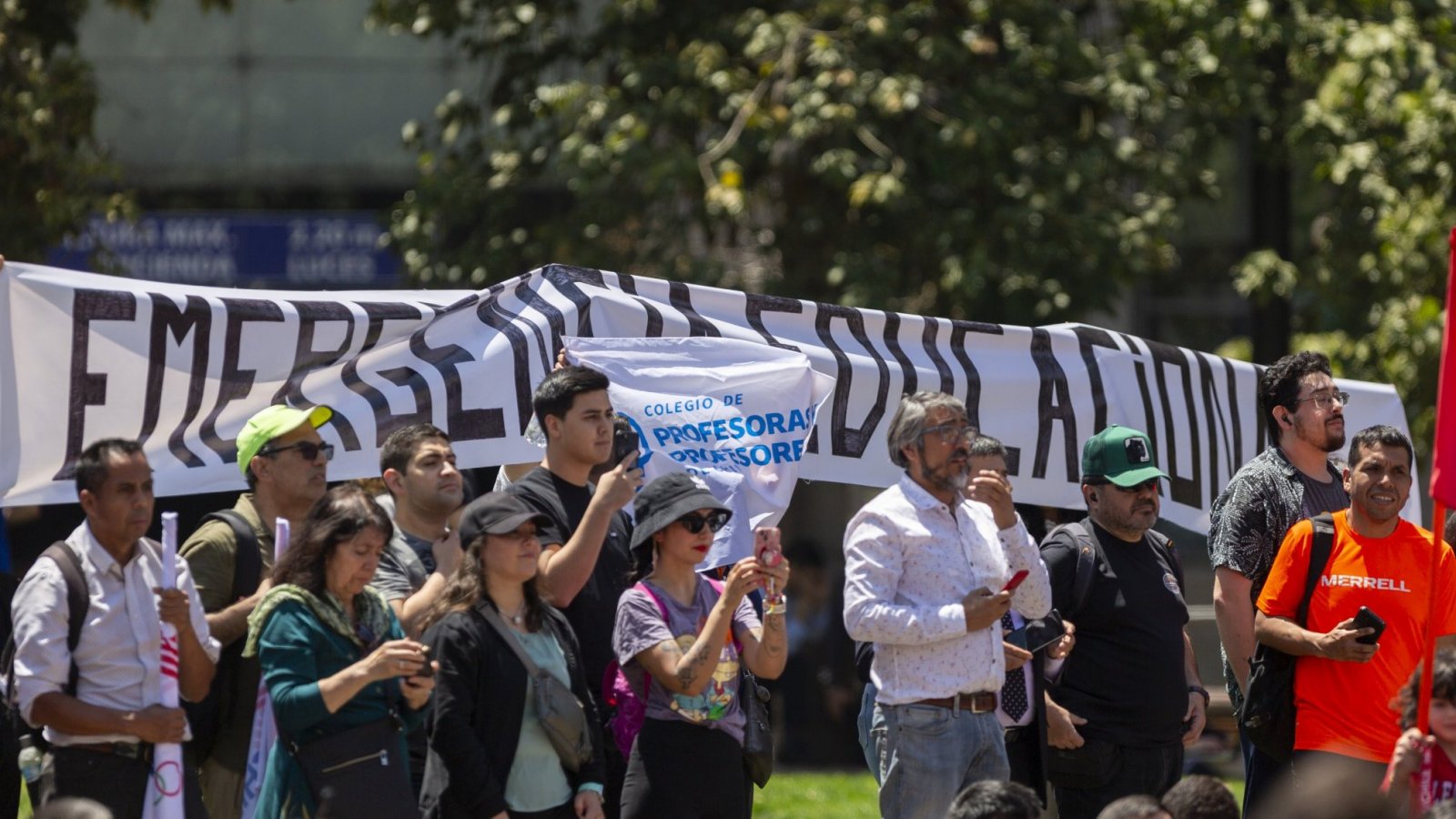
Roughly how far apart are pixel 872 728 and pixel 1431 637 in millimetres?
1724

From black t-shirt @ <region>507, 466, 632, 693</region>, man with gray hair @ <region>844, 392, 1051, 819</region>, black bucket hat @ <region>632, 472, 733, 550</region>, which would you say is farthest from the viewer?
black t-shirt @ <region>507, 466, 632, 693</region>

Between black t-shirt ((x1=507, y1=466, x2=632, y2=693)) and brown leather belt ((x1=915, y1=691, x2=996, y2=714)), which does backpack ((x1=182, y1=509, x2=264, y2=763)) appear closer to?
black t-shirt ((x1=507, y1=466, x2=632, y2=693))

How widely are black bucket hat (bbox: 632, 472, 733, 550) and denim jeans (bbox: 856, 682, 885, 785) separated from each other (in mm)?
845

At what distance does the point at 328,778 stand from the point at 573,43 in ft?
28.1

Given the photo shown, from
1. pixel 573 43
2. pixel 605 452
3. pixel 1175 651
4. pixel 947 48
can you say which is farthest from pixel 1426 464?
pixel 605 452

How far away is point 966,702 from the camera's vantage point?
648 cm

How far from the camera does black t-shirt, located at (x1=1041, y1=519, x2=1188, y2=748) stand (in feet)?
24.0

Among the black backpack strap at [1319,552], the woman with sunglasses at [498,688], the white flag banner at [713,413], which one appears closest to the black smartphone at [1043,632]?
the black backpack strap at [1319,552]

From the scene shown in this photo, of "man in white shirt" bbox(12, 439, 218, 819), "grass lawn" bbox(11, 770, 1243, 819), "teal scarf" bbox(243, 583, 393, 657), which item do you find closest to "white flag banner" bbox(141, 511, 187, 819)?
"man in white shirt" bbox(12, 439, 218, 819)

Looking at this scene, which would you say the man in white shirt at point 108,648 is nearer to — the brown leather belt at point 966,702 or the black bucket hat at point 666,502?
the black bucket hat at point 666,502

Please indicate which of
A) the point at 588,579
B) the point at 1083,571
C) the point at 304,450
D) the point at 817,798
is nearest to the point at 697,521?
the point at 588,579

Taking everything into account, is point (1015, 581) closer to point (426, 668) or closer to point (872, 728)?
point (872, 728)

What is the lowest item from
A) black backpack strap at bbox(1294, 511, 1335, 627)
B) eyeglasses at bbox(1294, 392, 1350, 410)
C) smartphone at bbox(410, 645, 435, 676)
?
smartphone at bbox(410, 645, 435, 676)

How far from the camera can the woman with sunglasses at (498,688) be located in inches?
234
